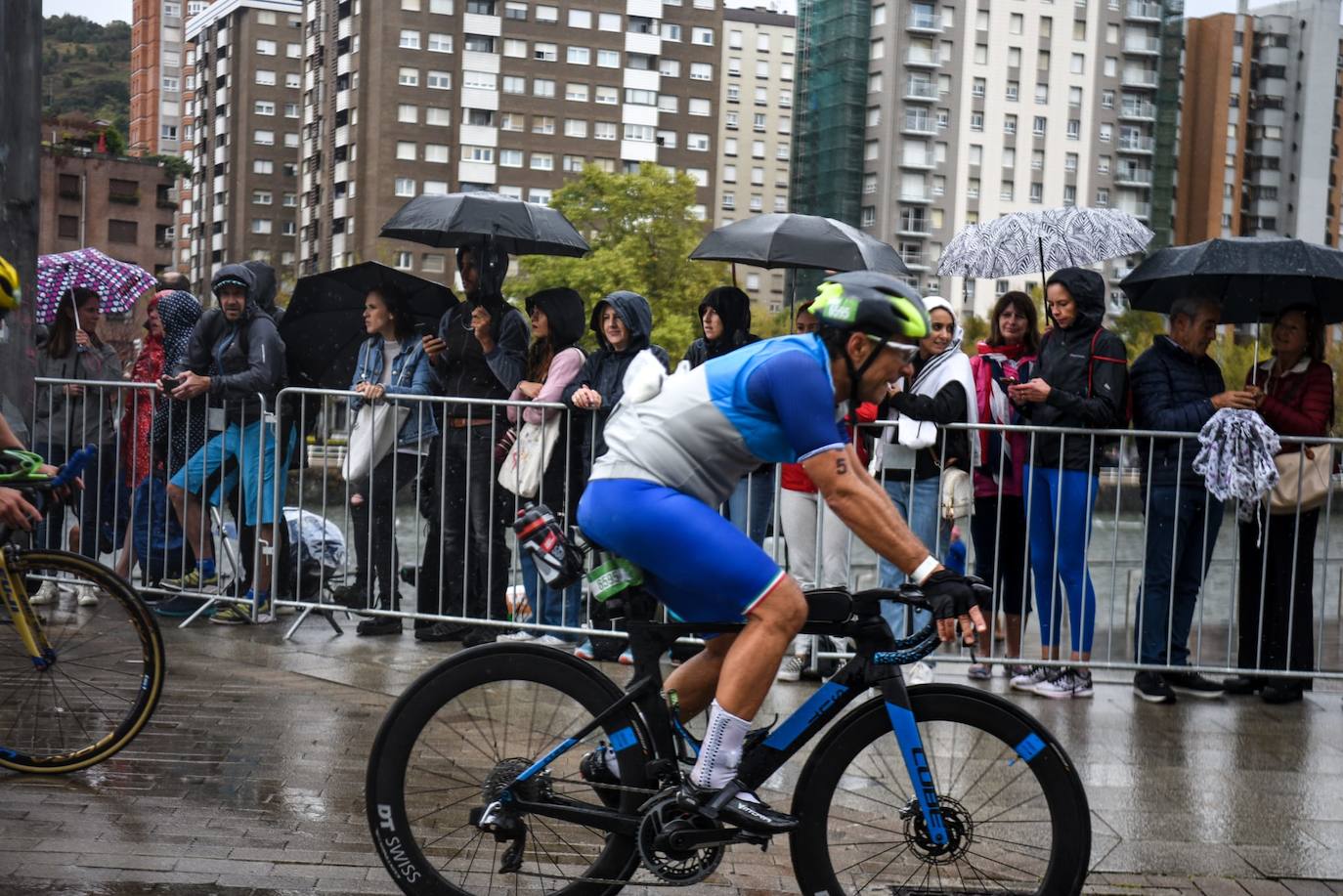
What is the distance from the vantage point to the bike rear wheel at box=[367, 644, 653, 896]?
15.3ft

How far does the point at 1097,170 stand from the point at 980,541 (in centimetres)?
11912

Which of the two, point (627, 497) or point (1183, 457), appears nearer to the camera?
point (627, 497)

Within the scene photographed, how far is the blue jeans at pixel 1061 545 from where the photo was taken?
893cm

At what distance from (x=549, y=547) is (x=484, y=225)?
665cm

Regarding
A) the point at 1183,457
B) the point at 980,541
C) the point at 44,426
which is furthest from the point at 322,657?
the point at 1183,457

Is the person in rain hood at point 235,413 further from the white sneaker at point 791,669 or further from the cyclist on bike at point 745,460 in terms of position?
the cyclist on bike at point 745,460

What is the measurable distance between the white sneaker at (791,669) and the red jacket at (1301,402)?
289 centimetres

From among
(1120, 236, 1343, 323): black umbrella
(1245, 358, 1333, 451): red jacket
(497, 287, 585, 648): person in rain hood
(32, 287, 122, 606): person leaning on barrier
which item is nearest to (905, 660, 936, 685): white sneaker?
(497, 287, 585, 648): person in rain hood

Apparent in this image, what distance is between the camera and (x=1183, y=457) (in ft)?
29.6

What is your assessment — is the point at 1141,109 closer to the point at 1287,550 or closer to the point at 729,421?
the point at 1287,550

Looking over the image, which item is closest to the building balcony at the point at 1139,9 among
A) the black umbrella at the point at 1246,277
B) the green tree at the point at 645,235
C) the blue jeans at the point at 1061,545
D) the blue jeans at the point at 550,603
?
the green tree at the point at 645,235

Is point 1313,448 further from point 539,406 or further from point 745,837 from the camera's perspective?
point 745,837

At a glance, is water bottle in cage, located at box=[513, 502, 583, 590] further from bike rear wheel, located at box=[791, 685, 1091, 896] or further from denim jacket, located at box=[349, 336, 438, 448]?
denim jacket, located at box=[349, 336, 438, 448]

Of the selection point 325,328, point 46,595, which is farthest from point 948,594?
point 325,328
